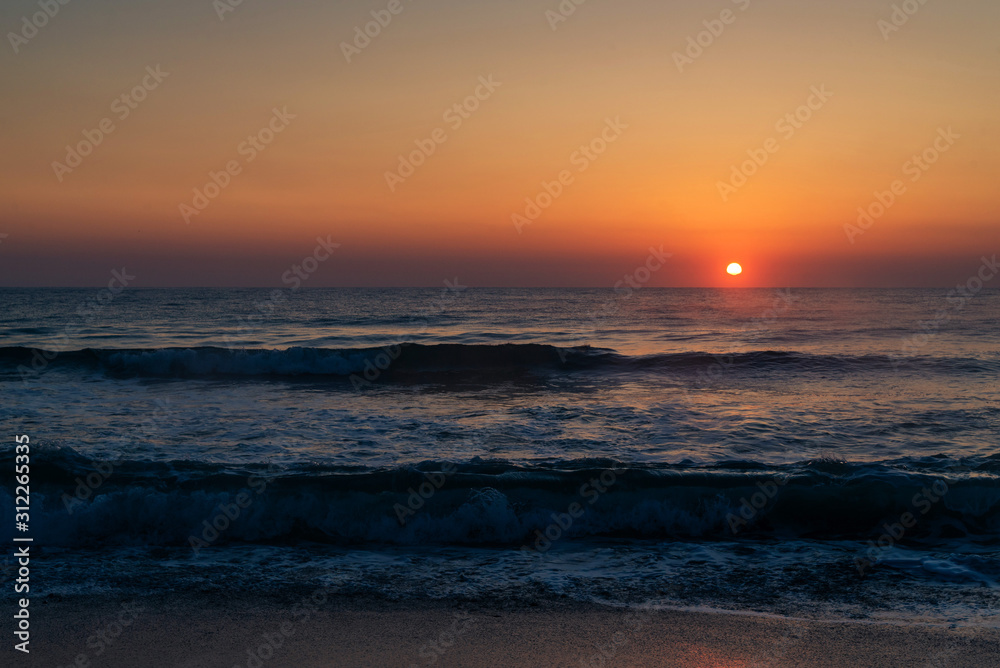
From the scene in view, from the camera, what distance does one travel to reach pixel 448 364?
2352cm

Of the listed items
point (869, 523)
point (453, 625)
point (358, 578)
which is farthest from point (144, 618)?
point (869, 523)

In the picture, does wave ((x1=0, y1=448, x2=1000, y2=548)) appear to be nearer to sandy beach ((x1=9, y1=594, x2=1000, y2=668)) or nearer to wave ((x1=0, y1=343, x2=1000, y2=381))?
sandy beach ((x1=9, y1=594, x2=1000, y2=668))

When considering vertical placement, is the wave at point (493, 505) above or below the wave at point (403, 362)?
below

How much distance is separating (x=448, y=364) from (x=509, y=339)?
713cm

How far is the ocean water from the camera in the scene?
604cm

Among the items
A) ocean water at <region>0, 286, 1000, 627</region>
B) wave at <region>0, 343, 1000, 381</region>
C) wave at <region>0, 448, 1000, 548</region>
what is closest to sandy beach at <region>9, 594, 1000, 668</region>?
ocean water at <region>0, 286, 1000, 627</region>

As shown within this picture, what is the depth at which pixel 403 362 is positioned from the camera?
23531 millimetres

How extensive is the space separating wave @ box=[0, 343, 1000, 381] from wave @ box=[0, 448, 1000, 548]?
1170 cm

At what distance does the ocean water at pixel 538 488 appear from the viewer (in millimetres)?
6035

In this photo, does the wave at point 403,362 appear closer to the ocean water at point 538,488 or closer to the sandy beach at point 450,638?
the ocean water at point 538,488

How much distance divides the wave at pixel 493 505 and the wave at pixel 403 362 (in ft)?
38.4

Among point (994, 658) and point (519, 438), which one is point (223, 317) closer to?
point (519, 438)

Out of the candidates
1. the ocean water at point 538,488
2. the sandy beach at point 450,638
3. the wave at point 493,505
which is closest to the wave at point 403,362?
the ocean water at point 538,488

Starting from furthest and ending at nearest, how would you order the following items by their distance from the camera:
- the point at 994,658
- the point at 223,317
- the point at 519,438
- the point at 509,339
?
1. the point at 223,317
2. the point at 509,339
3. the point at 519,438
4. the point at 994,658
